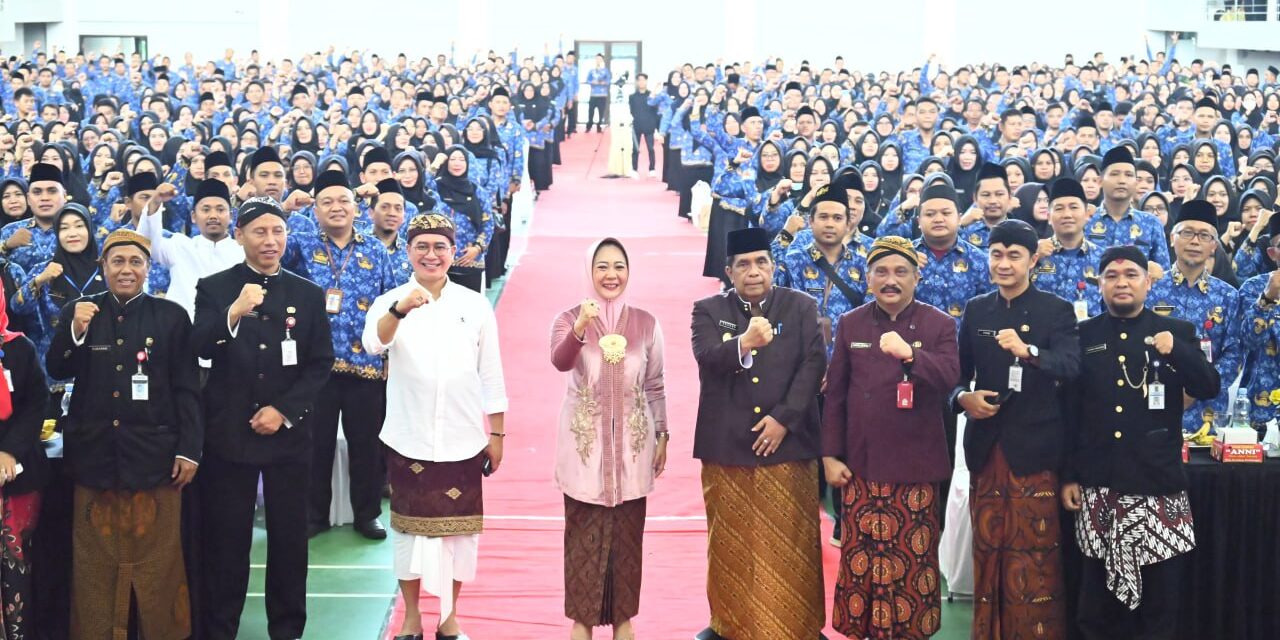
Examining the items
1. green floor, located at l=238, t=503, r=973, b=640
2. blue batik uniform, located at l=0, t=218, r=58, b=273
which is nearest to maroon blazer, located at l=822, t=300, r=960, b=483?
green floor, located at l=238, t=503, r=973, b=640

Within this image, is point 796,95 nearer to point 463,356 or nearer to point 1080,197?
point 1080,197

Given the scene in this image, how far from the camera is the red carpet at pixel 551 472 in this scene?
6426 mm

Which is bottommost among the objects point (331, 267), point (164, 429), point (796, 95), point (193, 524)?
point (193, 524)

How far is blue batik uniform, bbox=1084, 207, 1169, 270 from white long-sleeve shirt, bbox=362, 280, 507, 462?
3.81 m

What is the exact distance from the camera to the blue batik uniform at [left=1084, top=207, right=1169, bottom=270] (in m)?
8.01

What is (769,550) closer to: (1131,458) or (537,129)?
(1131,458)

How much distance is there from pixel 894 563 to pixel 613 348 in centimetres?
129

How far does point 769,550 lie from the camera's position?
565 centimetres

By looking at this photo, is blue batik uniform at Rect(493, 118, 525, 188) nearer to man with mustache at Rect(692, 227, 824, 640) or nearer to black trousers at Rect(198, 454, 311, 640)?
black trousers at Rect(198, 454, 311, 640)

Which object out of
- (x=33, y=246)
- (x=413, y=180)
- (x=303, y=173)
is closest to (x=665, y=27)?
(x=303, y=173)

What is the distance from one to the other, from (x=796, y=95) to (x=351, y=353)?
1182cm

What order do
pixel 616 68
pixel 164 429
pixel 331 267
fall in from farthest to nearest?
pixel 616 68 < pixel 331 267 < pixel 164 429

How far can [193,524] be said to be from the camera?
5.74m

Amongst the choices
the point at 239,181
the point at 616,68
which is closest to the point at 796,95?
the point at 239,181
